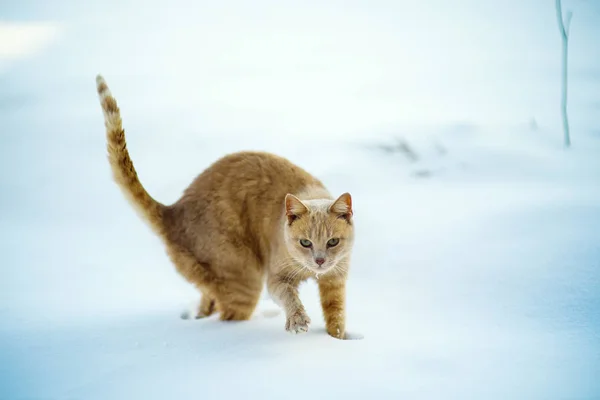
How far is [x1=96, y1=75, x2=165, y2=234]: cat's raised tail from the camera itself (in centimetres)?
243

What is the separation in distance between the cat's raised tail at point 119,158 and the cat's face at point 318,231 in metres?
0.71

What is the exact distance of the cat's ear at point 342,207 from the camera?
7.93 ft

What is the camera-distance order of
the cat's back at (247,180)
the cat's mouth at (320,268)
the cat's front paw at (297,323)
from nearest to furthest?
the cat's front paw at (297,323)
the cat's mouth at (320,268)
the cat's back at (247,180)

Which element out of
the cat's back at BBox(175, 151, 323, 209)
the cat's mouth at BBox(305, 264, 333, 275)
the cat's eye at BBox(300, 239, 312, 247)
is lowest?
the cat's mouth at BBox(305, 264, 333, 275)

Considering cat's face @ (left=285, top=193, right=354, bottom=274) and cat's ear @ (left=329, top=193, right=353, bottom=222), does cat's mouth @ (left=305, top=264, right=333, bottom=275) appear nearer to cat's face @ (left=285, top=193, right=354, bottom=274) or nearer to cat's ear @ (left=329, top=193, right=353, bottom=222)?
cat's face @ (left=285, top=193, right=354, bottom=274)

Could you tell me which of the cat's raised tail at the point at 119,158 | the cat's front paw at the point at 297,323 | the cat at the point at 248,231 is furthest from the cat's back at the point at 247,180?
the cat's front paw at the point at 297,323

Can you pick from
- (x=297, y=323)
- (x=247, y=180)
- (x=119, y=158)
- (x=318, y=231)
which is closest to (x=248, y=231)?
(x=247, y=180)

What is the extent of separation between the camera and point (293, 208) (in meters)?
2.41

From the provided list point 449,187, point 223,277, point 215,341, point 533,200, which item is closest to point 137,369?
point 215,341

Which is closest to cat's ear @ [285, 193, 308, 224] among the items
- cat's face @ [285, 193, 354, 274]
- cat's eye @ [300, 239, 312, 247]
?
cat's face @ [285, 193, 354, 274]

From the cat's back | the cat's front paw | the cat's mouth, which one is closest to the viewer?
the cat's front paw

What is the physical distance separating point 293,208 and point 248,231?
0.33m

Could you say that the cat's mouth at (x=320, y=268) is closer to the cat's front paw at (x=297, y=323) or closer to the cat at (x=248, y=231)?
the cat at (x=248, y=231)

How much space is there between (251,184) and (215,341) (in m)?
0.82
